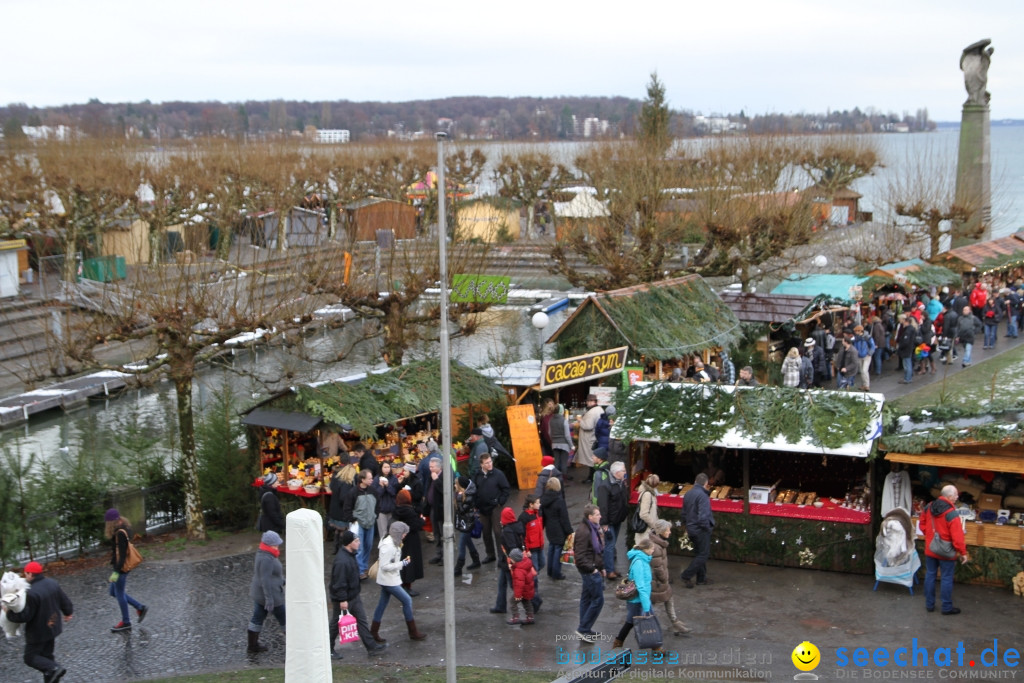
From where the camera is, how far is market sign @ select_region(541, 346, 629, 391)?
1650cm

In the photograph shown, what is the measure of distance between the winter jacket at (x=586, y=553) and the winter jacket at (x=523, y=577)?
0.70 metres

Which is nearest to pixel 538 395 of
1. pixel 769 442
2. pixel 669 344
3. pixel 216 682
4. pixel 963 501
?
pixel 669 344

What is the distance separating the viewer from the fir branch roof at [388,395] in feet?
46.7

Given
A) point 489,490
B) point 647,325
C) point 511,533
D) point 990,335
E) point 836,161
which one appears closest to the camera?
point 511,533

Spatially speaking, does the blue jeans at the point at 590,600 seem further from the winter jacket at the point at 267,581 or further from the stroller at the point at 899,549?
the stroller at the point at 899,549

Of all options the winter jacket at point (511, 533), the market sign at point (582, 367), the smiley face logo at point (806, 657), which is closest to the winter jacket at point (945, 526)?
the smiley face logo at point (806, 657)

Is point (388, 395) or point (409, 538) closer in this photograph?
point (409, 538)

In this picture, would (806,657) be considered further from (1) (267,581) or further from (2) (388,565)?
(1) (267,581)

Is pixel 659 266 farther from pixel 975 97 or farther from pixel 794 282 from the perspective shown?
pixel 975 97

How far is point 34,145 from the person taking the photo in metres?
45.3

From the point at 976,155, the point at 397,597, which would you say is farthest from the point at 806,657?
the point at 976,155

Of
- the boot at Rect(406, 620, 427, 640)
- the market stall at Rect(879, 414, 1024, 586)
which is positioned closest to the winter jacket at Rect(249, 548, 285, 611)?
the boot at Rect(406, 620, 427, 640)

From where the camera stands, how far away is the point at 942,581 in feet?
34.5

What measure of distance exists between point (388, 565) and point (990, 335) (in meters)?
19.3
